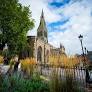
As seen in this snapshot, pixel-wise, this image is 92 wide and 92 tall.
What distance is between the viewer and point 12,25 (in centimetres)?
3294

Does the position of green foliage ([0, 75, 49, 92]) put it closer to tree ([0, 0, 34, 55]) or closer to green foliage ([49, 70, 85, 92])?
green foliage ([49, 70, 85, 92])

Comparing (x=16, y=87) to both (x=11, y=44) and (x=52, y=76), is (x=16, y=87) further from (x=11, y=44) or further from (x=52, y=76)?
(x=11, y=44)

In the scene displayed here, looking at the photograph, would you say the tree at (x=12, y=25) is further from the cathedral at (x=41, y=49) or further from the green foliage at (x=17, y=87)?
the green foliage at (x=17, y=87)

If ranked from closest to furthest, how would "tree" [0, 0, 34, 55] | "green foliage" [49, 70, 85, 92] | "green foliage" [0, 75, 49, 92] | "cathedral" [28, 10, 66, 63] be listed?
"green foliage" [49, 70, 85, 92]
"green foliage" [0, 75, 49, 92]
"tree" [0, 0, 34, 55]
"cathedral" [28, 10, 66, 63]

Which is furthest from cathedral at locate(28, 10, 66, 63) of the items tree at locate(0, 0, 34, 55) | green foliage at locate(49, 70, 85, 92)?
green foliage at locate(49, 70, 85, 92)

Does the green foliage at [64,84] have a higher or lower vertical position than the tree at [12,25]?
lower

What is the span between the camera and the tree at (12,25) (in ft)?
109

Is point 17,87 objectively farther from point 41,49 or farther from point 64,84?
point 41,49

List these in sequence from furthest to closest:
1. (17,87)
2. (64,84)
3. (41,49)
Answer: (41,49) → (17,87) → (64,84)

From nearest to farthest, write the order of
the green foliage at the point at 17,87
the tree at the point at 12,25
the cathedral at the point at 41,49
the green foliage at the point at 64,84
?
1. the green foliage at the point at 64,84
2. the green foliage at the point at 17,87
3. the tree at the point at 12,25
4. the cathedral at the point at 41,49

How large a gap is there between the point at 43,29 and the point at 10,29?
45.0 metres

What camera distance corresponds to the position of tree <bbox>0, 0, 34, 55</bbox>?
33256 mm

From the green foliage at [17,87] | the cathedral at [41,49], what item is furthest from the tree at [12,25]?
the green foliage at [17,87]

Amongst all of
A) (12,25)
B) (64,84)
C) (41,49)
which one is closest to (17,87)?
(64,84)
